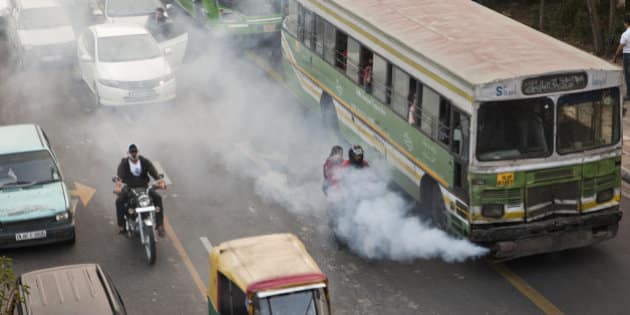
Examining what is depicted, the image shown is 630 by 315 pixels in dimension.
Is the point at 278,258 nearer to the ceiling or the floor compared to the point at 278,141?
nearer to the ceiling

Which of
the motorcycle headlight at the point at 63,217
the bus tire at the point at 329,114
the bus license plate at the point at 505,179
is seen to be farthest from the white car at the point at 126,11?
the bus license plate at the point at 505,179

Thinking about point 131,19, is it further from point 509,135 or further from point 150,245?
point 509,135

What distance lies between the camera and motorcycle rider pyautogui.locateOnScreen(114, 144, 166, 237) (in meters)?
15.6

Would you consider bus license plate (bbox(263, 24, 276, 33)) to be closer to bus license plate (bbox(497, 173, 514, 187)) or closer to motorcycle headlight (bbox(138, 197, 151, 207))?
motorcycle headlight (bbox(138, 197, 151, 207))

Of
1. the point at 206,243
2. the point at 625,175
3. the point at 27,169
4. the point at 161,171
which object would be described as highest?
the point at 27,169

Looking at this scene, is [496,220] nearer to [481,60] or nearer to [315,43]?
[481,60]

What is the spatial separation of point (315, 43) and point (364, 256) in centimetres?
613

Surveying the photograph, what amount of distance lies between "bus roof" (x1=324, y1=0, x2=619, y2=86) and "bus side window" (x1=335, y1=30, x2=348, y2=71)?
20.6 inches

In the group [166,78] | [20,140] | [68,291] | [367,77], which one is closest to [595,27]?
[367,77]

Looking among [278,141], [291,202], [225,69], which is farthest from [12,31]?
[291,202]

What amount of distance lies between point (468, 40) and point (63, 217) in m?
6.37

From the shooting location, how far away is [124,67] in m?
22.5

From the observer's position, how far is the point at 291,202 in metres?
17.6

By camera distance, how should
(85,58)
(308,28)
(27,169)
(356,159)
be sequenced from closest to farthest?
(356,159) < (27,169) < (308,28) < (85,58)
